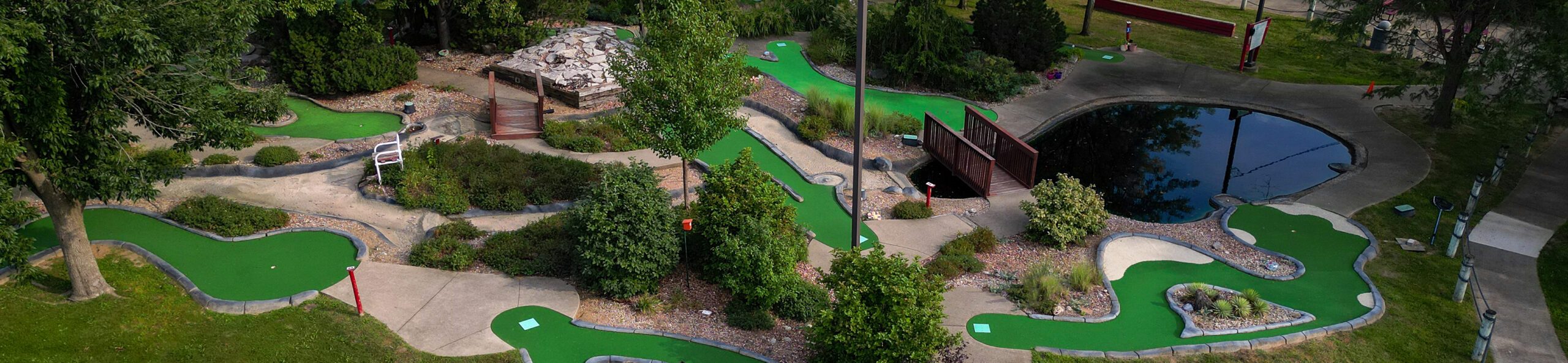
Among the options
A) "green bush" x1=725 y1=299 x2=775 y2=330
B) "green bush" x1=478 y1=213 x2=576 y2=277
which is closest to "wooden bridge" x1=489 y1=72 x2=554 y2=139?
"green bush" x1=478 y1=213 x2=576 y2=277

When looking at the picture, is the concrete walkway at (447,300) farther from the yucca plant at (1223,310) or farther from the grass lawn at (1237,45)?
the grass lawn at (1237,45)

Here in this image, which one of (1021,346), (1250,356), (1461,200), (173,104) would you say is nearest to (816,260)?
(1021,346)

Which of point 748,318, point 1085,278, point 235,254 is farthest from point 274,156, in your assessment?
point 1085,278

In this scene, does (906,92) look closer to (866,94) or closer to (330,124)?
(866,94)

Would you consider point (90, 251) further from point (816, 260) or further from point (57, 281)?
point (816, 260)

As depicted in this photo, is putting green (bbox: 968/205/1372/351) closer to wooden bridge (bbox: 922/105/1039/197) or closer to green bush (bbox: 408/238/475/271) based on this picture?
wooden bridge (bbox: 922/105/1039/197)

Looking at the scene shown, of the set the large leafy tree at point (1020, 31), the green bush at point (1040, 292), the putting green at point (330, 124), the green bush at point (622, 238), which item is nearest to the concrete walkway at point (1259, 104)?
the large leafy tree at point (1020, 31)
